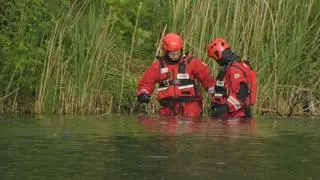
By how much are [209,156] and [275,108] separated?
6.03m

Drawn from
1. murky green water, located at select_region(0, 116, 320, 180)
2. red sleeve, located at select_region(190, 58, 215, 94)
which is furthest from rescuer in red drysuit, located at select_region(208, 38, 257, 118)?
red sleeve, located at select_region(190, 58, 215, 94)

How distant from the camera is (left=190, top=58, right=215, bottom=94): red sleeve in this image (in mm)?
12383

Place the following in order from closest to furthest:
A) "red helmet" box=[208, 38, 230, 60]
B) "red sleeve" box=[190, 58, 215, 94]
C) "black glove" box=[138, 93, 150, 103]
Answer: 1. "red helmet" box=[208, 38, 230, 60]
2. "black glove" box=[138, 93, 150, 103]
3. "red sleeve" box=[190, 58, 215, 94]

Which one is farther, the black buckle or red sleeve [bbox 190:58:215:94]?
red sleeve [bbox 190:58:215:94]

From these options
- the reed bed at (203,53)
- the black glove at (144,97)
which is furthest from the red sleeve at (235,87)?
the reed bed at (203,53)

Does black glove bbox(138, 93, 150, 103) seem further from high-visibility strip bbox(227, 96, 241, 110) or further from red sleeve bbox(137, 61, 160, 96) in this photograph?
high-visibility strip bbox(227, 96, 241, 110)

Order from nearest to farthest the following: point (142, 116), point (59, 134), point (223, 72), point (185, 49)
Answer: point (59, 134) → point (223, 72) → point (142, 116) → point (185, 49)

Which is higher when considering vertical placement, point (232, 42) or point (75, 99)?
point (232, 42)

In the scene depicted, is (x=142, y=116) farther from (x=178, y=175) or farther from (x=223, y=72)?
(x=178, y=175)

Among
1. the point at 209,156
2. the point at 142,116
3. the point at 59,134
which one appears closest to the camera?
the point at 209,156

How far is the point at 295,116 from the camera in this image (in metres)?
12.7

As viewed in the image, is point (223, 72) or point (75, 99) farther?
point (75, 99)

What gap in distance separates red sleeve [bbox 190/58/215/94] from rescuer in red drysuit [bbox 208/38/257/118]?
0.59 m

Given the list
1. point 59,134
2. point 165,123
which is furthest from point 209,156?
point 165,123
